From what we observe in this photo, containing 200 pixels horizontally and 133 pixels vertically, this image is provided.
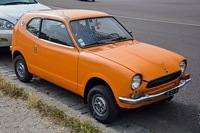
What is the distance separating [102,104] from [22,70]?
8.03 ft

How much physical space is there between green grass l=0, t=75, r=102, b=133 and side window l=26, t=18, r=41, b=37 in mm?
1124

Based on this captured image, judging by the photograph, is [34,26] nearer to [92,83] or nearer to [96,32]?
[96,32]

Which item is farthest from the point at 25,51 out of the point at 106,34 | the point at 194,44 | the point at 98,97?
the point at 194,44

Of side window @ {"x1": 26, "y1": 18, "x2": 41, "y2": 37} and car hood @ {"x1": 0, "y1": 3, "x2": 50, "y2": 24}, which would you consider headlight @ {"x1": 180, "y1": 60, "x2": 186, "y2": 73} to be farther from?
car hood @ {"x1": 0, "y1": 3, "x2": 50, "y2": 24}

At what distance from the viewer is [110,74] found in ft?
14.0

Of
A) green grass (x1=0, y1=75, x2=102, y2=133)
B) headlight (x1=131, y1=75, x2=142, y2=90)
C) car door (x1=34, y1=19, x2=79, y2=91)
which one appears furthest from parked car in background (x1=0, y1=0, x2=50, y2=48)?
headlight (x1=131, y1=75, x2=142, y2=90)

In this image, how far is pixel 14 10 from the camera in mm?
8172

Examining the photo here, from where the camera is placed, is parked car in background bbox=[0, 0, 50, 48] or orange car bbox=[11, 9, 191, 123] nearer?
orange car bbox=[11, 9, 191, 123]

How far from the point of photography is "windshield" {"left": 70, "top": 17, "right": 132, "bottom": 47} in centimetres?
508

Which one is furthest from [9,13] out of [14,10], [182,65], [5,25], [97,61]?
[182,65]

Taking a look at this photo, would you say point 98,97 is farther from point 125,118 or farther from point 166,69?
point 166,69

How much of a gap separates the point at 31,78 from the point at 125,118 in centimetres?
245

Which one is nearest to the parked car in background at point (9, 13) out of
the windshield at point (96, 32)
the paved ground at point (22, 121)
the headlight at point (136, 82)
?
the paved ground at point (22, 121)

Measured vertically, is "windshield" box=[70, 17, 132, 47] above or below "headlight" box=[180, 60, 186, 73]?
above
